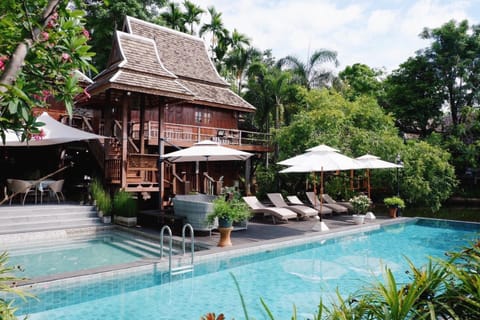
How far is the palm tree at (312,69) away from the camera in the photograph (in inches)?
976

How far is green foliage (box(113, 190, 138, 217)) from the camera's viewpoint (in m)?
11.2

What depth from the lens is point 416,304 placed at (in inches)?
103

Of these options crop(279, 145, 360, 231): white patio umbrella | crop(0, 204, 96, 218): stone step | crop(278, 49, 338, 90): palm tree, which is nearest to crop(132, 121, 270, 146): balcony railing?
crop(0, 204, 96, 218): stone step

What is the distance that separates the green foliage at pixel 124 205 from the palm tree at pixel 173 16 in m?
21.6

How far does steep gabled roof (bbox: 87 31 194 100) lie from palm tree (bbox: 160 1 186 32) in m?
16.2

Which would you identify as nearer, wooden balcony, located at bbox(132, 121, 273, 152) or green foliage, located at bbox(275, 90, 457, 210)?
green foliage, located at bbox(275, 90, 457, 210)

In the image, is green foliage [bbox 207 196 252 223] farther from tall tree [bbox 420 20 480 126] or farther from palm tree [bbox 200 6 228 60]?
palm tree [bbox 200 6 228 60]

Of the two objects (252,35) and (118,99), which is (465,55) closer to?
(252,35)

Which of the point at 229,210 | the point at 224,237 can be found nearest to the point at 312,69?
the point at 229,210

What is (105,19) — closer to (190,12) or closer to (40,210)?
(190,12)

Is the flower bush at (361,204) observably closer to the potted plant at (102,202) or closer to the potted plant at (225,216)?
the potted plant at (225,216)

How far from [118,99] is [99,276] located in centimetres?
980

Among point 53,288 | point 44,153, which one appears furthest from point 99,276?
point 44,153

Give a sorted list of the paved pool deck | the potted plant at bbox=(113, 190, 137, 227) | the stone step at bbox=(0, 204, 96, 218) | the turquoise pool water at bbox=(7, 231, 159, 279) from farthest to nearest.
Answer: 1. the potted plant at bbox=(113, 190, 137, 227)
2. the stone step at bbox=(0, 204, 96, 218)
3. the paved pool deck
4. the turquoise pool water at bbox=(7, 231, 159, 279)
